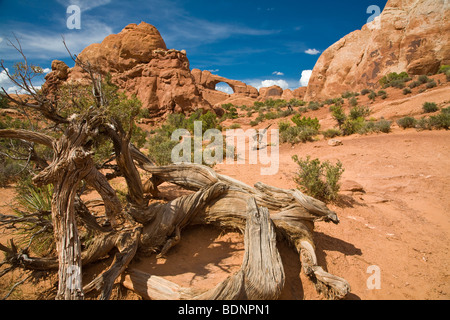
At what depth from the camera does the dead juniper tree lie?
6.40 feet

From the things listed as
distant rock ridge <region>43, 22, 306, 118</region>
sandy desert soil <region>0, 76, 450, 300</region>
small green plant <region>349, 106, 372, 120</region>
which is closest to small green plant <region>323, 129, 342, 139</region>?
small green plant <region>349, 106, 372, 120</region>

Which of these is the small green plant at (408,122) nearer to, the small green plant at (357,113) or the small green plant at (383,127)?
the small green plant at (383,127)

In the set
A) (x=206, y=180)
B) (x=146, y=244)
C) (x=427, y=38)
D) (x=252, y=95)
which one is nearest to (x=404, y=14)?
(x=427, y=38)

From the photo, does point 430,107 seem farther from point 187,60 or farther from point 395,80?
point 187,60

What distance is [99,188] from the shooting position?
2469 mm

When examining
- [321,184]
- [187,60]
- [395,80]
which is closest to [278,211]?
[321,184]

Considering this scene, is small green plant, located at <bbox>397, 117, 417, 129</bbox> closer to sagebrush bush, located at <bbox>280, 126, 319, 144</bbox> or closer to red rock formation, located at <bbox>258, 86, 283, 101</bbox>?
sagebrush bush, located at <bbox>280, 126, 319, 144</bbox>

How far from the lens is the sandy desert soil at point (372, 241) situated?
2.56m

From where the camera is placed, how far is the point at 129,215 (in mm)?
3178

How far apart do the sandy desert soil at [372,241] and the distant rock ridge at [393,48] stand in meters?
18.7

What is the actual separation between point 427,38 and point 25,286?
2878 centimetres

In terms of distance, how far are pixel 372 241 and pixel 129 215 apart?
153 inches

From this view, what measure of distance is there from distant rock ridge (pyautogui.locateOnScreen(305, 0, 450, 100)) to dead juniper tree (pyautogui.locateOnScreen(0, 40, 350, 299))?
80.9ft
